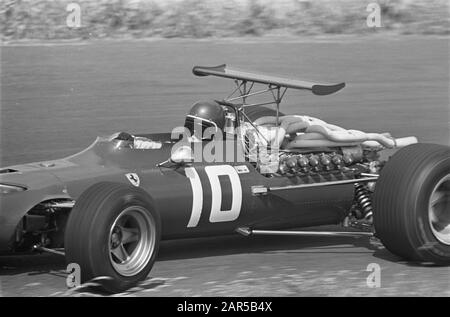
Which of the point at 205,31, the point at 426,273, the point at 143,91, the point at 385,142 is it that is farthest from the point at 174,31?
the point at 426,273

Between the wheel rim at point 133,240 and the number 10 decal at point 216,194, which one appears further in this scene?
the number 10 decal at point 216,194

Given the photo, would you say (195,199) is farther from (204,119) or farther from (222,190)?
(204,119)

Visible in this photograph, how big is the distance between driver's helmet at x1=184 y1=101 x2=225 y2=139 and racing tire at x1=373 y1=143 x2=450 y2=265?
1.44 meters

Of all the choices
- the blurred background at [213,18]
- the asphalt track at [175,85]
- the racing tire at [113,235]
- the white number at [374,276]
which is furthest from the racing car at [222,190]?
the blurred background at [213,18]

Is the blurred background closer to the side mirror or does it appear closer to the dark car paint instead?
the dark car paint

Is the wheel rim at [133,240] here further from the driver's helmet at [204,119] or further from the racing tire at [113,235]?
the driver's helmet at [204,119]

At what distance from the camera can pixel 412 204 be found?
786 centimetres

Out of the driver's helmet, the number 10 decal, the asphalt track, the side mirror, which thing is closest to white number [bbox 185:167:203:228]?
the number 10 decal

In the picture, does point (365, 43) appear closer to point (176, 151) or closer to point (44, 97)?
point (44, 97)

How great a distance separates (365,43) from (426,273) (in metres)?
8.35

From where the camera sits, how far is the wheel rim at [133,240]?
23.5ft

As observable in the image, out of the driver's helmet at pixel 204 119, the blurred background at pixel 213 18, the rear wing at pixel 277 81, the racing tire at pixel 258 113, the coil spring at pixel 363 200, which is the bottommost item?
the coil spring at pixel 363 200

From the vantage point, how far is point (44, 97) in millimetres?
14016

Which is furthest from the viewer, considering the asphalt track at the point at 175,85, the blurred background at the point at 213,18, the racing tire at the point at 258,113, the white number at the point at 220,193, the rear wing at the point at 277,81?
the blurred background at the point at 213,18
